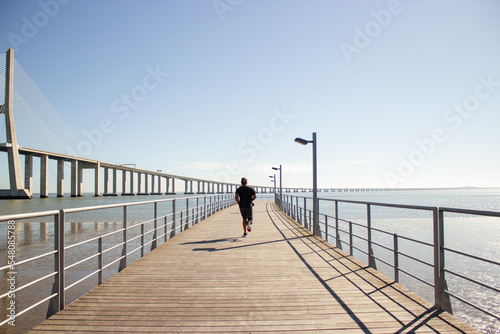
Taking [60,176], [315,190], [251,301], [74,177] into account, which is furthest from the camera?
[74,177]

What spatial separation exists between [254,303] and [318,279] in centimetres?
134

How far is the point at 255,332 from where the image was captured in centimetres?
295

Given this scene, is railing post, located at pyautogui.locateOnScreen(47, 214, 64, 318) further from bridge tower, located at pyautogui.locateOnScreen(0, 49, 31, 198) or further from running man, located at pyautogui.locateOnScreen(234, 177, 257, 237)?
bridge tower, located at pyautogui.locateOnScreen(0, 49, 31, 198)

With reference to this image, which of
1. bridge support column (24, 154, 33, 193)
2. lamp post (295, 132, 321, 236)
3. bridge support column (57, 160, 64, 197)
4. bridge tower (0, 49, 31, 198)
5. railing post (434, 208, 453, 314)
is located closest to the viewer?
railing post (434, 208, 453, 314)

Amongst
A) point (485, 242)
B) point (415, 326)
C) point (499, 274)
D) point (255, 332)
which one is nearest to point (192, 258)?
point (255, 332)

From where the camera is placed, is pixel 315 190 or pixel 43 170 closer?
pixel 315 190

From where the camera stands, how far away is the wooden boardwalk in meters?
3.08

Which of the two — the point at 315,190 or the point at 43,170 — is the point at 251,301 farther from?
the point at 43,170

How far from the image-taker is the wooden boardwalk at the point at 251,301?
3082 mm

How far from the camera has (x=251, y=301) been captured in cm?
376

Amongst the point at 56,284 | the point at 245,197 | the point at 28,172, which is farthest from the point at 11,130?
the point at 56,284

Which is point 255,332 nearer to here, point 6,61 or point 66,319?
point 66,319

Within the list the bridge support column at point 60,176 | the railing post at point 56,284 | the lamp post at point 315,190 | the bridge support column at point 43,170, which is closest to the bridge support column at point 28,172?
the bridge support column at point 43,170

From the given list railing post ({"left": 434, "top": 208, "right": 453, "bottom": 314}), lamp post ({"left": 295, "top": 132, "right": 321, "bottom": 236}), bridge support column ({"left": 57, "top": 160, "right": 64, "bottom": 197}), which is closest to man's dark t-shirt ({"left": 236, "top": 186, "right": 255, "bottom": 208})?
lamp post ({"left": 295, "top": 132, "right": 321, "bottom": 236})
